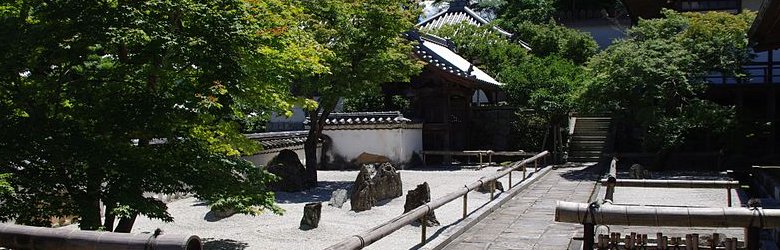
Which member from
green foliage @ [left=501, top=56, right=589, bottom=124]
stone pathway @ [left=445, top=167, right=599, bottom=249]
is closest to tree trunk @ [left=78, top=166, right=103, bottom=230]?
stone pathway @ [left=445, top=167, right=599, bottom=249]

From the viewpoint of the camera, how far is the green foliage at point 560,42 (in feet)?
118

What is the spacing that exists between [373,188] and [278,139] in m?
8.29

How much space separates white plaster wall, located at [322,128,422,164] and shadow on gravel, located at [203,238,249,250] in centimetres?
1375

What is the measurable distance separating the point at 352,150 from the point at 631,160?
10.6 meters

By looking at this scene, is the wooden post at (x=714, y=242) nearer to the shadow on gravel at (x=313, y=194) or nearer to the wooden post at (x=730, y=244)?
the wooden post at (x=730, y=244)

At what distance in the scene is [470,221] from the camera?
1130 centimetres

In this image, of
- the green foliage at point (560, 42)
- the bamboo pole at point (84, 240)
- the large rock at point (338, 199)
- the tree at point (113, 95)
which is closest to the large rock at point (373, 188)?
the large rock at point (338, 199)

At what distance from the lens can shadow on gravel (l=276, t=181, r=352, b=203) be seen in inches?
612

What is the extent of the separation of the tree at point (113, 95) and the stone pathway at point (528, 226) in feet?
14.0

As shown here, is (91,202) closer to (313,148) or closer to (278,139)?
(313,148)

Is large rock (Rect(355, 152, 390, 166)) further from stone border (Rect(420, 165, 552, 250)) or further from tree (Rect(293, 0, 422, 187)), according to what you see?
stone border (Rect(420, 165, 552, 250))

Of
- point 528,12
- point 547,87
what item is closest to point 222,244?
point 547,87

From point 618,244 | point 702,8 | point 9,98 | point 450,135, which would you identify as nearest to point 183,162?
point 9,98

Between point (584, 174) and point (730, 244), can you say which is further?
point (584, 174)
